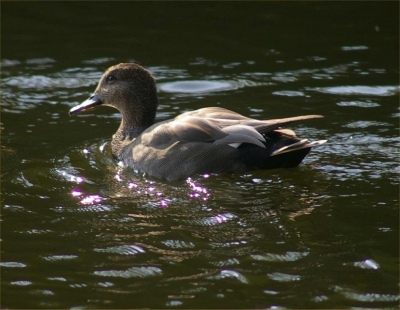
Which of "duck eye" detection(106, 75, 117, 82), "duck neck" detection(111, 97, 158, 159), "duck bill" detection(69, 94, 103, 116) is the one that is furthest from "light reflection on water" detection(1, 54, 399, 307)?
"duck eye" detection(106, 75, 117, 82)

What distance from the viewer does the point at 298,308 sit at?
4.76m

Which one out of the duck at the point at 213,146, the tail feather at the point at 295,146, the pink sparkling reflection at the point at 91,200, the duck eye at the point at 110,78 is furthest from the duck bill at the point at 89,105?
the tail feather at the point at 295,146

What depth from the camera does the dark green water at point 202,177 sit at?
5121 millimetres

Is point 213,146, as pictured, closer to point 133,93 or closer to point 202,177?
point 202,177

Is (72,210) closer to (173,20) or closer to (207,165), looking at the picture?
(207,165)

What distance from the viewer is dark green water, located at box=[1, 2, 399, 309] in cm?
512

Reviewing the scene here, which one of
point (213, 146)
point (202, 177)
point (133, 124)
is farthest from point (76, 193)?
point (133, 124)

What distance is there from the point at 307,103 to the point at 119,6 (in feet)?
14.3

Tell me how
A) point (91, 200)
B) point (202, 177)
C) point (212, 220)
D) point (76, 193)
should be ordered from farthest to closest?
point (202, 177) → point (76, 193) → point (91, 200) → point (212, 220)

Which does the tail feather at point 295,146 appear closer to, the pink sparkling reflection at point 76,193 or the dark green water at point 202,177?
the dark green water at point 202,177

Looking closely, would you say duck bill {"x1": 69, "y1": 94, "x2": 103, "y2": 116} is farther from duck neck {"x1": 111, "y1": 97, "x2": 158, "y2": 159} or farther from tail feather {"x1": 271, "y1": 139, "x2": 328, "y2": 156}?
tail feather {"x1": 271, "y1": 139, "x2": 328, "y2": 156}

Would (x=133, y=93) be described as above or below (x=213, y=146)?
above

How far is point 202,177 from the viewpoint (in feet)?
23.3

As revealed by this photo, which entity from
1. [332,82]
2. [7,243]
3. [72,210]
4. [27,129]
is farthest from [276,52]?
[7,243]
